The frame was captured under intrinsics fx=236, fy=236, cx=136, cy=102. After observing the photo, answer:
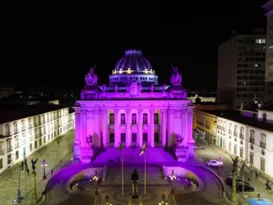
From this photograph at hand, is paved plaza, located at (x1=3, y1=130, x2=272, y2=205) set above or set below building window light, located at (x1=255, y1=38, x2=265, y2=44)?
below

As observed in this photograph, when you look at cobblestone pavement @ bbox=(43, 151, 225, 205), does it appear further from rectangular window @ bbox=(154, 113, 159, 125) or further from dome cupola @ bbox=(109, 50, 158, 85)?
dome cupola @ bbox=(109, 50, 158, 85)

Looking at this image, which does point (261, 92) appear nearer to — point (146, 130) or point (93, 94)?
point (146, 130)

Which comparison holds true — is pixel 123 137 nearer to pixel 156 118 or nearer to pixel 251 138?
pixel 156 118

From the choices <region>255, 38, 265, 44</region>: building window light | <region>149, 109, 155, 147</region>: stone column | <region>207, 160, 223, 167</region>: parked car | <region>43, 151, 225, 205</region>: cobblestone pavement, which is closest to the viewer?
<region>43, 151, 225, 205</region>: cobblestone pavement

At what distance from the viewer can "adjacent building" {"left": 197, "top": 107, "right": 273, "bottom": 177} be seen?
40562 mm

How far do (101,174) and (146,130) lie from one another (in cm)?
1873

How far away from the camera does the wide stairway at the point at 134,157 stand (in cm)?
4925

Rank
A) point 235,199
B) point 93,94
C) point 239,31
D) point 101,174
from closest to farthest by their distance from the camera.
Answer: point 235,199 < point 101,174 < point 93,94 < point 239,31

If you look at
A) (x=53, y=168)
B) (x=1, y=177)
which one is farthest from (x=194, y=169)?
(x=1, y=177)

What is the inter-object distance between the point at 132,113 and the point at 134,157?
11.6 metres

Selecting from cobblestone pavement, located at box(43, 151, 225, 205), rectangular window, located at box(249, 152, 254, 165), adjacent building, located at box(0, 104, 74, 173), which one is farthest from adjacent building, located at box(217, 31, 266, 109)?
adjacent building, located at box(0, 104, 74, 173)

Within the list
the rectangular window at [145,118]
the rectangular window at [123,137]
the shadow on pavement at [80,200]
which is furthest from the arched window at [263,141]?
the rectangular window at [123,137]

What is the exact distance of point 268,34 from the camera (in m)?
84.1

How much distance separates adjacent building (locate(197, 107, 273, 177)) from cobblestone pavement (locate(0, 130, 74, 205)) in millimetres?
37153
